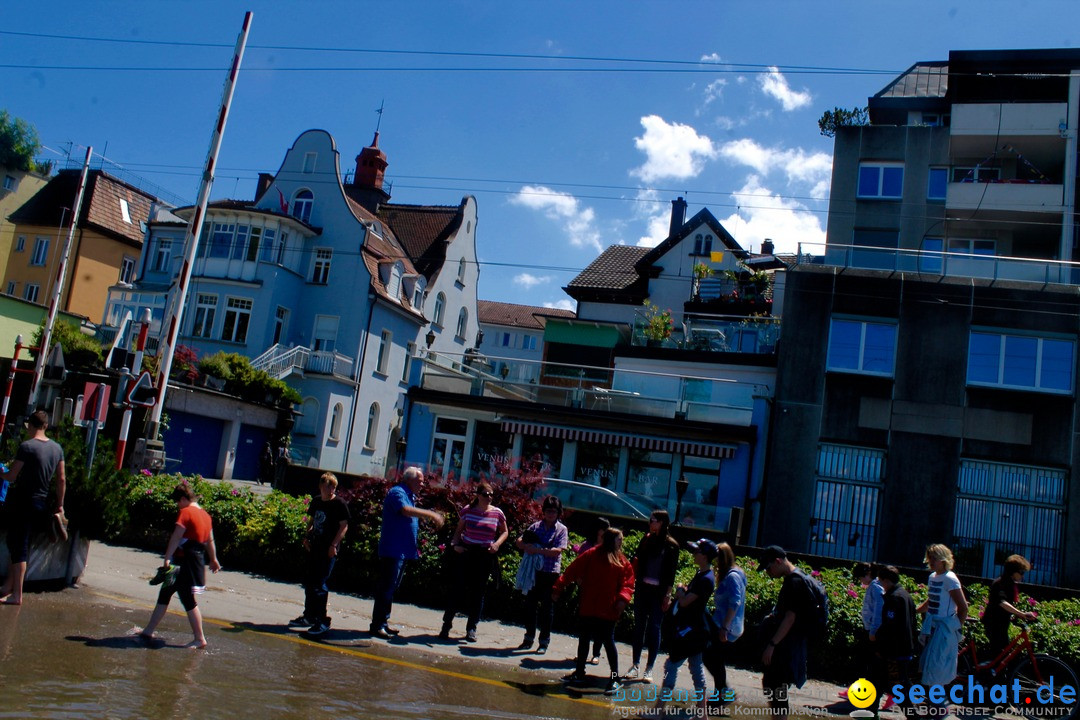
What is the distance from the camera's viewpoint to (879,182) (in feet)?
111

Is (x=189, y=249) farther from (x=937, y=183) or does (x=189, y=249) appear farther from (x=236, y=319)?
(x=937, y=183)

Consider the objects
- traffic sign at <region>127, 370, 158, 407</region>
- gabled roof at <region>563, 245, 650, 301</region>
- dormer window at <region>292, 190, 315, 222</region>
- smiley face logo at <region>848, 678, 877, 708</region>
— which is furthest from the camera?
gabled roof at <region>563, 245, 650, 301</region>

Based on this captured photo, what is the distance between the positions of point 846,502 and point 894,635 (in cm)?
1690

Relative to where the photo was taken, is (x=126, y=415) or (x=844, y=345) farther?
(x=844, y=345)

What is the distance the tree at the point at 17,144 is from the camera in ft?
189

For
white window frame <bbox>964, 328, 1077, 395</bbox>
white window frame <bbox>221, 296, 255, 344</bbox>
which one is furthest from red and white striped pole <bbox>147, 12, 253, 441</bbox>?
white window frame <bbox>221, 296, 255, 344</bbox>

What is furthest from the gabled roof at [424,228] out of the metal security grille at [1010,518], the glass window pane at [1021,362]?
the metal security grille at [1010,518]

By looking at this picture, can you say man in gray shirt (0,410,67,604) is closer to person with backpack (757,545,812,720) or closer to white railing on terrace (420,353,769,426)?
person with backpack (757,545,812,720)

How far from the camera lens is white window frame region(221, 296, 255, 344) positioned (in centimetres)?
3994

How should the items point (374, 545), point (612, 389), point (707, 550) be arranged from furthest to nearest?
point (612, 389) < point (374, 545) < point (707, 550)

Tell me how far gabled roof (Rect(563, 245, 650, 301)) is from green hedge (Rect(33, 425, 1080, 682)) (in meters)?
32.0

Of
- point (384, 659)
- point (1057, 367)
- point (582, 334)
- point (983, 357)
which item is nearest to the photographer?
point (384, 659)

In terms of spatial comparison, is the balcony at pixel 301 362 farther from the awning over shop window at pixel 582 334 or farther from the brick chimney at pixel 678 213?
the brick chimney at pixel 678 213

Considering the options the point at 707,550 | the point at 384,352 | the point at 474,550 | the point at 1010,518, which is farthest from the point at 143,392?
the point at 384,352
